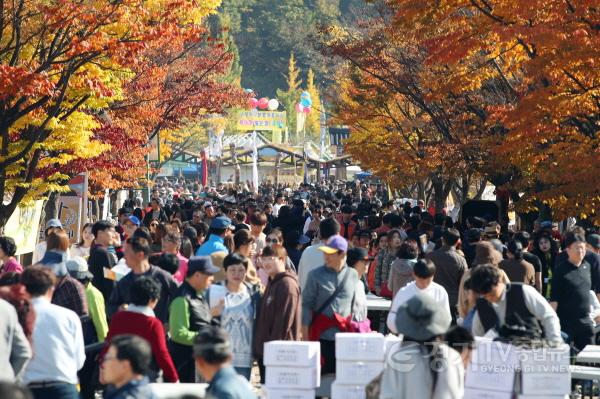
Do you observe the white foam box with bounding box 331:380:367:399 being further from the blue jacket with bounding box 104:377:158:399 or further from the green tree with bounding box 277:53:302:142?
the green tree with bounding box 277:53:302:142

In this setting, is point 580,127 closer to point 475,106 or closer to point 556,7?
point 556,7

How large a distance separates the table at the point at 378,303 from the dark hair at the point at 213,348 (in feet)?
22.8

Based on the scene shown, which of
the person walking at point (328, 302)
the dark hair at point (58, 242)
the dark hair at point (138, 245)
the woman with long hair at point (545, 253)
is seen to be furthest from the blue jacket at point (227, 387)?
the woman with long hair at point (545, 253)

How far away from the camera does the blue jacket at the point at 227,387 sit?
5.99 m

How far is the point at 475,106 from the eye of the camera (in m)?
26.5

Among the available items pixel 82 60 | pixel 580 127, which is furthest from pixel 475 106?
pixel 82 60

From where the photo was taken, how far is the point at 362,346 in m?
8.91

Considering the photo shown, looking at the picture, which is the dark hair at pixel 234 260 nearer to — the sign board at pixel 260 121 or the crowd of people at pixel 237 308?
the crowd of people at pixel 237 308

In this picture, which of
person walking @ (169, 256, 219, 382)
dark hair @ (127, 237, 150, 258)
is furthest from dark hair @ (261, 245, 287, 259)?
dark hair @ (127, 237, 150, 258)

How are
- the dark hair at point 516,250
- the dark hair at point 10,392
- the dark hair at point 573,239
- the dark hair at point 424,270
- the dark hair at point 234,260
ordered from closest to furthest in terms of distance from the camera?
the dark hair at point 10,392 → the dark hair at point 234,260 → the dark hair at point 424,270 → the dark hair at point 573,239 → the dark hair at point 516,250

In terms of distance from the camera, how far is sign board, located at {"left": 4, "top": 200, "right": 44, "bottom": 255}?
20.4 metres

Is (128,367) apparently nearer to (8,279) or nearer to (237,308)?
(8,279)

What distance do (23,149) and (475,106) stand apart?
1119cm

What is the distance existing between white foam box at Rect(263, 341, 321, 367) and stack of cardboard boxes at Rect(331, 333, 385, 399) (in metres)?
0.26
